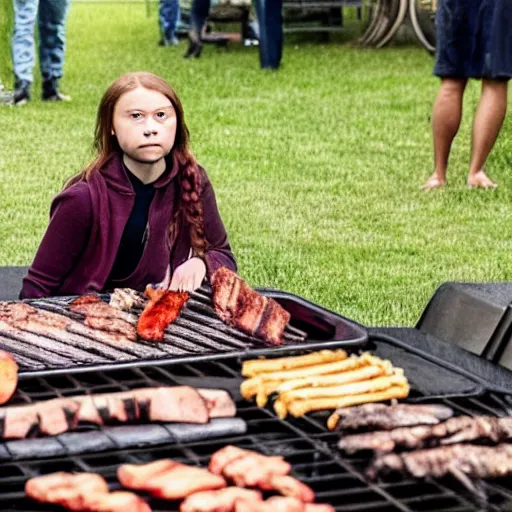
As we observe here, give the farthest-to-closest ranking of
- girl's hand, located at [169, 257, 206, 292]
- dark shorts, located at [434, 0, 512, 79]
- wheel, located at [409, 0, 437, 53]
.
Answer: wheel, located at [409, 0, 437, 53]
dark shorts, located at [434, 0, 512, 79]
girl's hand, located at [169, 257, 206, 292]

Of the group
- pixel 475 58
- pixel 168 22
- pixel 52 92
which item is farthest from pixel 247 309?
pixel 168 22

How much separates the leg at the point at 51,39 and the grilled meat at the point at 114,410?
26.2 ft

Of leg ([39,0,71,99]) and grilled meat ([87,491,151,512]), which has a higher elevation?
leg ([39,0,71,99])

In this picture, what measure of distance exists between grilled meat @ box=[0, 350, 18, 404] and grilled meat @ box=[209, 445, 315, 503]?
50cm

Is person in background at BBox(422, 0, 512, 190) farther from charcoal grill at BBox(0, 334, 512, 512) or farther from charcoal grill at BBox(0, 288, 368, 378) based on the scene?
charcoal grill at BBox(0, 334, 512, 512)

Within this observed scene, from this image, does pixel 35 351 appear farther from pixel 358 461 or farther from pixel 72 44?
pixel 72 44

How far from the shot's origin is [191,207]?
372 cm

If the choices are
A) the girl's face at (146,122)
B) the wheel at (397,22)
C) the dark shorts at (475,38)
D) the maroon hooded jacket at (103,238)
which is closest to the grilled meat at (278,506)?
the girl's face at (146,122)

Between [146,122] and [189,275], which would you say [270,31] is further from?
[146,122]

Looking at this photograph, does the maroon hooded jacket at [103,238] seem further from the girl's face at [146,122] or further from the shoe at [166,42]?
the shoe at [166,42]

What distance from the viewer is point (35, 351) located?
119 inches

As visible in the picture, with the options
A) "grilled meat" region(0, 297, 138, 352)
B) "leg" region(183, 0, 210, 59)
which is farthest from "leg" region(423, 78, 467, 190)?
"leg" region(183, 0, 210, 59)

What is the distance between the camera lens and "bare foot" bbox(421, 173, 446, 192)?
7.18m

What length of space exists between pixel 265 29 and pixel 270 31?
62mm
